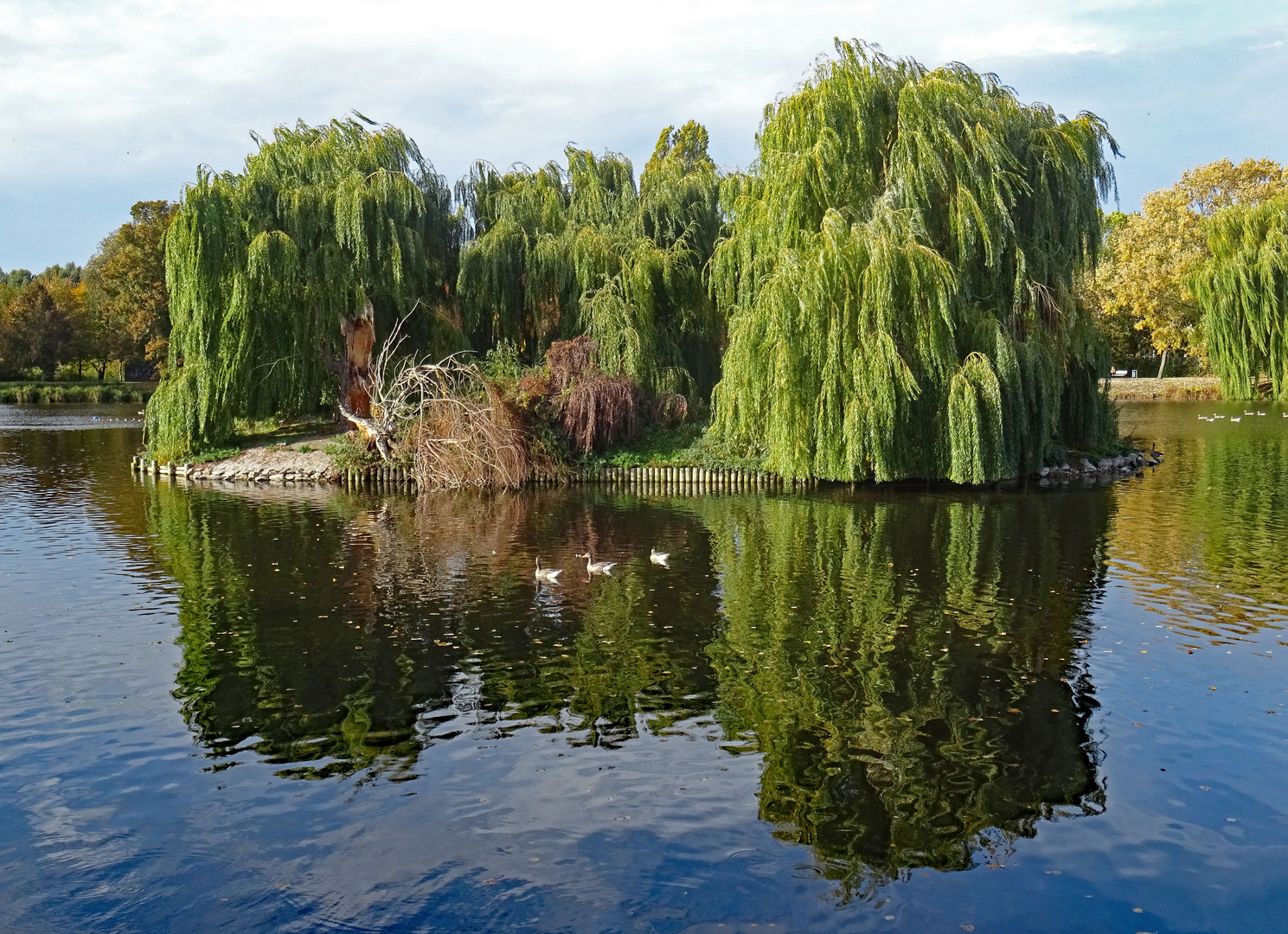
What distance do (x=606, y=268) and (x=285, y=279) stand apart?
9.73m

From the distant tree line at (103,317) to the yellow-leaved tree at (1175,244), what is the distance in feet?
191

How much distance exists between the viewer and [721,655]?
13.1 metres

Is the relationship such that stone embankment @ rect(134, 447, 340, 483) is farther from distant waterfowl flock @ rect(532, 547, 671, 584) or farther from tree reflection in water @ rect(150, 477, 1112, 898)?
distant waterfowl flock @ rect(532, 547, 671, 584)

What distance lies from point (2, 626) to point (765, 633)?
10377 mm

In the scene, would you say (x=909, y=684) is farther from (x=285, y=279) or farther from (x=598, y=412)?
(x=285, y=279)

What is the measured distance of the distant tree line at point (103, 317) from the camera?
6869cm

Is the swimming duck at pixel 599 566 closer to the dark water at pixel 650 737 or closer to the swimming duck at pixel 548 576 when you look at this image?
the dark water at pixel 650 737

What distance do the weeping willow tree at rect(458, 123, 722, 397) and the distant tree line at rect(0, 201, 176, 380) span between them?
34660 mm

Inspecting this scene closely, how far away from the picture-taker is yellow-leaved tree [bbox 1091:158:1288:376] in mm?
63875

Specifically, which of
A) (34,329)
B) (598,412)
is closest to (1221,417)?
(598,412)

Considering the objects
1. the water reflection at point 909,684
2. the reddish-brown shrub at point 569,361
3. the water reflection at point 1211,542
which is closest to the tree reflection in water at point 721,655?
the water reflection at point 909,684

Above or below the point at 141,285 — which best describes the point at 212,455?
below

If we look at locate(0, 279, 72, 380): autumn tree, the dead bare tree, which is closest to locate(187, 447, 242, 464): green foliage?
the dead bare tree

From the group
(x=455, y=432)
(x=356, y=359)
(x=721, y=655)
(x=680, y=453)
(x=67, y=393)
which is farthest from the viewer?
(x=67, y=393)
